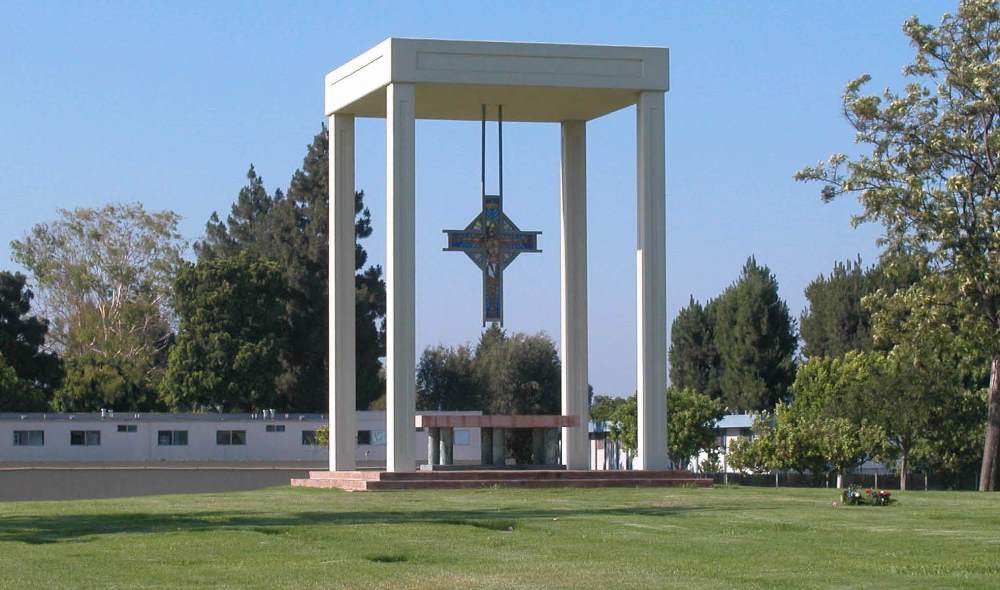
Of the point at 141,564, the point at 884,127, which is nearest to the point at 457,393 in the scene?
the point at 884,127

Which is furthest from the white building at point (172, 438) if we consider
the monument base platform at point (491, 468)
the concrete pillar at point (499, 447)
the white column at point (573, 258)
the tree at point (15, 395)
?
the monument base platform at point (491, 468)

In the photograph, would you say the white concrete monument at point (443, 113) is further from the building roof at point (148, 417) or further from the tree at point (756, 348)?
the tree at point (756, 348)

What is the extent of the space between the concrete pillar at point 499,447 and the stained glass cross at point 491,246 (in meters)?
2.38

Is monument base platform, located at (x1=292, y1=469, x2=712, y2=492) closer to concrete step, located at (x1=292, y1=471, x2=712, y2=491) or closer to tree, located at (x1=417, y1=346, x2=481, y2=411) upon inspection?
concrete step, located at (x1=292, y1=471, x2=712, y2=491)

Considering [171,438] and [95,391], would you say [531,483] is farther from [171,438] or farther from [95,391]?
[95,391]

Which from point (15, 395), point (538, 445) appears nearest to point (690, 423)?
point (15, 395)

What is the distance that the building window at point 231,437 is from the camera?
2554 inches

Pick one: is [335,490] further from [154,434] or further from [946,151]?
[154,434]

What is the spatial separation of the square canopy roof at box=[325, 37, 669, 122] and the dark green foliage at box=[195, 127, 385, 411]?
42753mm

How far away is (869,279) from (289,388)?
28.1 meters

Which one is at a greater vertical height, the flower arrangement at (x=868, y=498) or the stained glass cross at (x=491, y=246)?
the stained glass cross at (x=491, y=246)

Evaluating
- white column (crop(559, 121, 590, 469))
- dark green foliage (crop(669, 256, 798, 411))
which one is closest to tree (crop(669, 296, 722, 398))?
dark green foliage (crop(669, 256, 798, 411))

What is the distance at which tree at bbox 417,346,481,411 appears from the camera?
94750mm

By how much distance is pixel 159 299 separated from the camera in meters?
86.8
